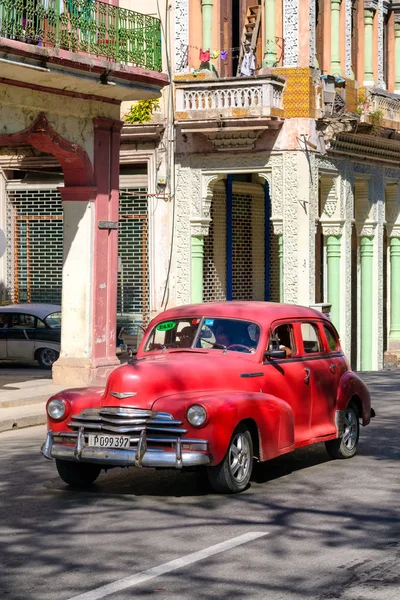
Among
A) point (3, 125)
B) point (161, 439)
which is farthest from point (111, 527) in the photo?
point (3, 125)

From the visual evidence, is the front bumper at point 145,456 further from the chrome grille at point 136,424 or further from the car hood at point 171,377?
the car hood at point 171,377

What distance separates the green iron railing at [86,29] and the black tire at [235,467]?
9478mm

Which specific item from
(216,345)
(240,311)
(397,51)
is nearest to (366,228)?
(397,51)

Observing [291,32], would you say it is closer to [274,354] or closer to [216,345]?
[216,345]

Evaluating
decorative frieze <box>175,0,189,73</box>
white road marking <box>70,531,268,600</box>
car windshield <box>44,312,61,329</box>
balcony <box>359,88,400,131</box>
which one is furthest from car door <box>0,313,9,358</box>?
white road marking <box>70,531,268,600</box>

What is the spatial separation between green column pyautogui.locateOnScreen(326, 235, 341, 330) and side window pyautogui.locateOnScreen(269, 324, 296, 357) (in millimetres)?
18784

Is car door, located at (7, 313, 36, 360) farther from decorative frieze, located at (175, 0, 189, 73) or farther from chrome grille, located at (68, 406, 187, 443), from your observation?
chrome grille, located at (68, 406, 187, 443)

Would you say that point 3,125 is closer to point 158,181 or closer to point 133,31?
point 133,31

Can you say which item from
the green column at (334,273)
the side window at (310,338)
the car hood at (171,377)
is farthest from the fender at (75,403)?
the green column at (334,273)

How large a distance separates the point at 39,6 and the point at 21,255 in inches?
481

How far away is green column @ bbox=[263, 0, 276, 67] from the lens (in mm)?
28484

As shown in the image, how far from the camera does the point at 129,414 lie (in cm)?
1035

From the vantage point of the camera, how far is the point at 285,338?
40.0 ft

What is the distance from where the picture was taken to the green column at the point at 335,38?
30.3 meters
